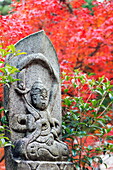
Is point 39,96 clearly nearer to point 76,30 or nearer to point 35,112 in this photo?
point 35,112

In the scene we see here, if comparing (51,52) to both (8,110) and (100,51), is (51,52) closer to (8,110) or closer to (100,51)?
(8,110)

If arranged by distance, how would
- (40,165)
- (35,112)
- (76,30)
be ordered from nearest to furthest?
(40,165) < (35,112) < (76,30)

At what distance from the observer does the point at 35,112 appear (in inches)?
199

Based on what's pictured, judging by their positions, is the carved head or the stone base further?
the carved head

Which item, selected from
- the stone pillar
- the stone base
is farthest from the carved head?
the stone base

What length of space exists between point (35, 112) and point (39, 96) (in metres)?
0.28

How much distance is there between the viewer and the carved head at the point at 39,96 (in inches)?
201

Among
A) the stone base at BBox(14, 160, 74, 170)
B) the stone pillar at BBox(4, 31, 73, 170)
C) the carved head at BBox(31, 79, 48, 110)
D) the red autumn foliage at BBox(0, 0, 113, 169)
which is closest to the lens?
the stone base at BBox(14, 160, 74, 170)

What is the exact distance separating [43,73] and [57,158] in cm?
150

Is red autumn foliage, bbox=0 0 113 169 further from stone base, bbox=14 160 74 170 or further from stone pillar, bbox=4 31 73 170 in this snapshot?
stone base, bbox=14 160 74 170

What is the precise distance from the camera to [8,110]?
4.91m

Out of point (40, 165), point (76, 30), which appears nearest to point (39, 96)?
point (40, 165)

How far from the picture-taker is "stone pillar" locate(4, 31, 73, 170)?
4719 mm

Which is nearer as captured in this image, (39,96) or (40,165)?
(40,165)
